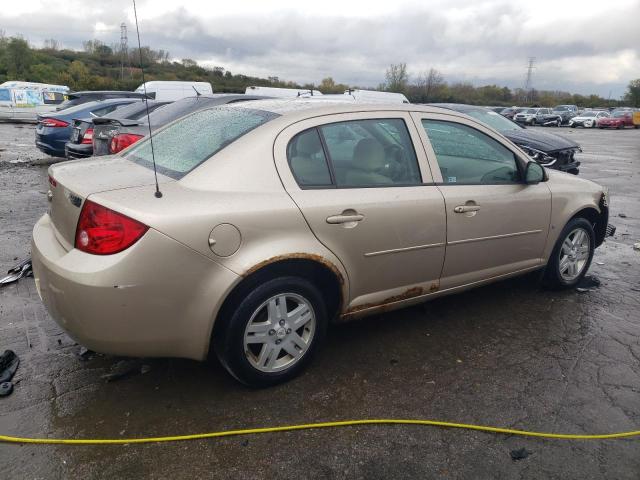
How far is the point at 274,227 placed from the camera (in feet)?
9.02

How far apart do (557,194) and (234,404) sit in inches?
122

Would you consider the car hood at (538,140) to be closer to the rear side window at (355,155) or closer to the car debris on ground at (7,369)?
the rear side window at (355,155)

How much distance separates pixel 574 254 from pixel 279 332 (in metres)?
3.10

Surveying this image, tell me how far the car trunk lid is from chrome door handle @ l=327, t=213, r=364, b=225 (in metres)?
0.91

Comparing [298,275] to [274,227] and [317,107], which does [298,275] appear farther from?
[317,107]

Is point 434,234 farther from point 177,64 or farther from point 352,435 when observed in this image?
point 177,64

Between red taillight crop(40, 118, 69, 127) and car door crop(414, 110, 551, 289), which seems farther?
red taillight crop(40, 118, 69, 127)

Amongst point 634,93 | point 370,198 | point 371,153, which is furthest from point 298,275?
point 634,93

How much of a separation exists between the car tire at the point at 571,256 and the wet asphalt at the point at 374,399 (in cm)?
31

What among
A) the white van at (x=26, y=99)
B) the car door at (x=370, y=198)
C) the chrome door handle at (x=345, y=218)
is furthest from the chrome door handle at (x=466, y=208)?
the white van at (x=26, y=99)

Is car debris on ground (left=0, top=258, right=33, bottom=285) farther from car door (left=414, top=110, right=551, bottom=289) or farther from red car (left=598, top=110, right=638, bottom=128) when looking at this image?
red car (left=598, top=110, right=638, bottom=128)

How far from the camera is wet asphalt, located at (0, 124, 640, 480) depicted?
7.96 ft

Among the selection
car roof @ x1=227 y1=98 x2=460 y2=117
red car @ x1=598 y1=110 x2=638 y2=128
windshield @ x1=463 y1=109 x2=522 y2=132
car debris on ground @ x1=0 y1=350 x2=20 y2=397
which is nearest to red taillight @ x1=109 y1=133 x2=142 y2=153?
car roof @ x1=227 y1=98 x2=460 y2=117

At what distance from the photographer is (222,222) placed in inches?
102
